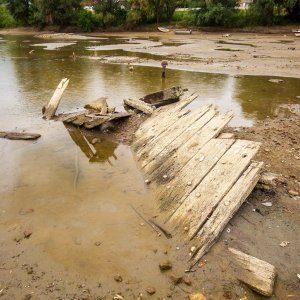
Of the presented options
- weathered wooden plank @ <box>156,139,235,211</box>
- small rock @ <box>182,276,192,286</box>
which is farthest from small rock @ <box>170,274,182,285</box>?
weathered wooden plank @ <box>156,139,235,211</box>

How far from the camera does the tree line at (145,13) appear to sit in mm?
39531

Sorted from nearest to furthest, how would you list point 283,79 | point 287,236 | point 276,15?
point 287,236, point 283,79, point 276,15

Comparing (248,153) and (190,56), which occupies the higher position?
(248,153)

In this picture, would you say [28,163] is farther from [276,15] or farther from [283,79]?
[276,15]

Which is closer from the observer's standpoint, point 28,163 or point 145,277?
point 145,277

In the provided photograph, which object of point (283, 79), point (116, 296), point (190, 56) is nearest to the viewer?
point (116, 296)

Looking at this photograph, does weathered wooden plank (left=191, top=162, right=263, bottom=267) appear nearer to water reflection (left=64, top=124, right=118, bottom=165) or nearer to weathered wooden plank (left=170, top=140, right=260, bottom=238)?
weathered wooden plank (left=170, top=140, right=260, bottom=238)

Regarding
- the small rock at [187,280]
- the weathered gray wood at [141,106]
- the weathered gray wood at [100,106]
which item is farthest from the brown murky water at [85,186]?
the weathered gray wood at [100,106]

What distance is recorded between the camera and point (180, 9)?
55.1 m

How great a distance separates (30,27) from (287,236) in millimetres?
55769

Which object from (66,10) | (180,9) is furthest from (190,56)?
(180,9)

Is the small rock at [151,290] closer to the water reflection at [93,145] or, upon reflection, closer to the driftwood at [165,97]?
the water reflection at [93,145]

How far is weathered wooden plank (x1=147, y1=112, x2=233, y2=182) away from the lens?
18.9ft

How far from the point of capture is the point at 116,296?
11.5 ft
